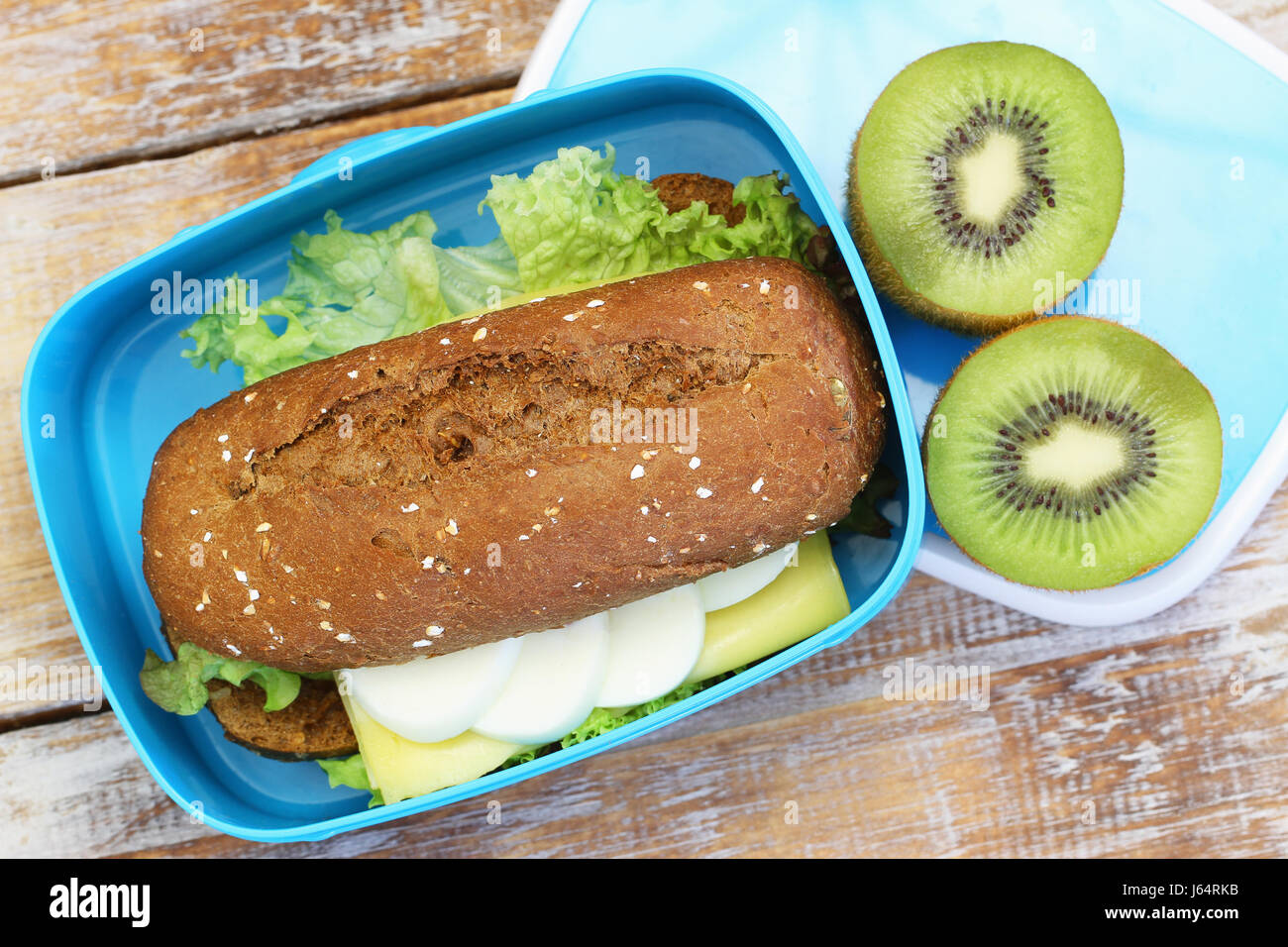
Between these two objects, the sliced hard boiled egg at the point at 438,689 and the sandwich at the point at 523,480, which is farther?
the sliced hard boiled egg at the point at 438,689

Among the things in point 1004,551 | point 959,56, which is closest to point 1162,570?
point 1004,551

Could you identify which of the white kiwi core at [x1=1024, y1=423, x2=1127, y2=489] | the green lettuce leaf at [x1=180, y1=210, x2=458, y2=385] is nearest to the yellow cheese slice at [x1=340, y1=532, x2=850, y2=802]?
the white kiwi core at [x1=1024, y1=423, x2=1127, y2=489]

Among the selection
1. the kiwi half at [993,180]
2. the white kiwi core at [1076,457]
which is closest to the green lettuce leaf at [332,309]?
the kiwi half at [993,180]

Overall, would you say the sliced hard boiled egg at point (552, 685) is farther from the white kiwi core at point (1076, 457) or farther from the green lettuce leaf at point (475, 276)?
the white kiwi core at point (1076, 457)

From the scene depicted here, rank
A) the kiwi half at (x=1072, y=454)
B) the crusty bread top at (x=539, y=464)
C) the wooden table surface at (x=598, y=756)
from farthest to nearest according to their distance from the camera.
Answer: the wooden table surface at (x=598, y=756) < the kiwi half at (x=1072, y=454) < the crusty bread top at (x=539, y=464)

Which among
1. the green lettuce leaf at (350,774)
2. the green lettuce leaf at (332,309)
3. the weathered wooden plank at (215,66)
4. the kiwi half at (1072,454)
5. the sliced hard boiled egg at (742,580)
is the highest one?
the weathered wooden plank at (215,66)

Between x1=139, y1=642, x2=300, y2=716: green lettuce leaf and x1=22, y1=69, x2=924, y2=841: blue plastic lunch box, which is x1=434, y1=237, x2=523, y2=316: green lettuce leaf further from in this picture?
x1=139, y1=642, x2=300, y2=716: green lettuce leaf

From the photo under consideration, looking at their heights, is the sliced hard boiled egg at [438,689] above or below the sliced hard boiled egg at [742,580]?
below

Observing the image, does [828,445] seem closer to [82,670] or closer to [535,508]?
[535,508]
